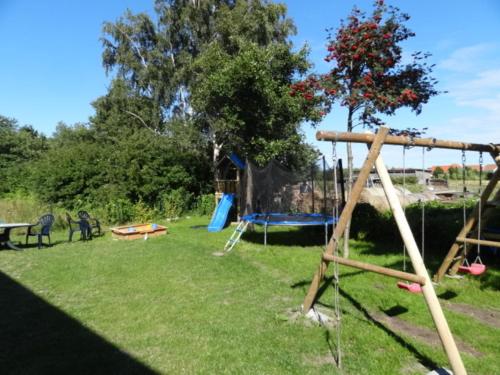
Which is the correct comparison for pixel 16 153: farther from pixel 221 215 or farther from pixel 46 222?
pixel 221 215

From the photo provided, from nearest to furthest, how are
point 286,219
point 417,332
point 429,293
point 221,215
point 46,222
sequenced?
point 429,293
point 417,332
point 286,219
point 46,222
point 221,215

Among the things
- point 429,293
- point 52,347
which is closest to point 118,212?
point 52,347

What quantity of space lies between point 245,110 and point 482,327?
810cm

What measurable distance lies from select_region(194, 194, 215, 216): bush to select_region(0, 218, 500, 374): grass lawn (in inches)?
325

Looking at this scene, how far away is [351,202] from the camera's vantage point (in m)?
3.69

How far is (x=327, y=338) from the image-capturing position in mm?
3688

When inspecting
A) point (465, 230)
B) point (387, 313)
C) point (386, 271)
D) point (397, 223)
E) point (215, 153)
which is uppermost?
point (215, 153)

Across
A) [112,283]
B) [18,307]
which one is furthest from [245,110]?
[18,307]

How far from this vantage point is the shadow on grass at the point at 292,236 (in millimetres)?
9312

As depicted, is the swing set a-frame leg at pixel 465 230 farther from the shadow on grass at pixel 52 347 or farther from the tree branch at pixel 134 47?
the tree branch at pixel 134 47

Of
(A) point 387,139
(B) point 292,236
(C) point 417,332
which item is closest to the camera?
(A) point 387,139

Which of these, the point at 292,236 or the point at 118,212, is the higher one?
the point at 118,212

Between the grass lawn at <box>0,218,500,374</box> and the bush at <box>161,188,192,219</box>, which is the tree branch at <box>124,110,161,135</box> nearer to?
the bush at <box>161,188,192,219</box>

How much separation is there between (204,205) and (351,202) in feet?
41.3
